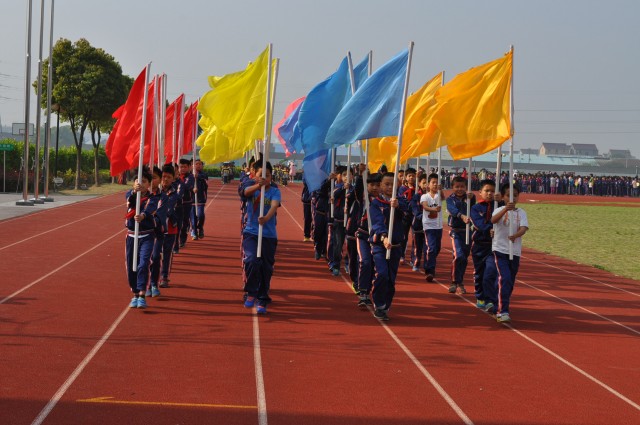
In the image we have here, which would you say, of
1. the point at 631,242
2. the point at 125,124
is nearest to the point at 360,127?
the point at 125,124

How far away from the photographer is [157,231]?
1093cm

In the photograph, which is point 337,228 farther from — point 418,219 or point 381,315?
point 381,315

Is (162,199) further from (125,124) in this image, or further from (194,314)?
(125,124)

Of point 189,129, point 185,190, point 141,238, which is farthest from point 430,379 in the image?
point 189,129

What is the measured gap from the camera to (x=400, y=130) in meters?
10.7

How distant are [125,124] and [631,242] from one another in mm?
16191

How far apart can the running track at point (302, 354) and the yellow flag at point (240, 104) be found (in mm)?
2156

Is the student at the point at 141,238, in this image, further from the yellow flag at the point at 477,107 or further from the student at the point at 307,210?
the student at the point at 307,210

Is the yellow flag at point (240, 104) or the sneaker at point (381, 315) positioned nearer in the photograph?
the sneaker at point (381, 315)

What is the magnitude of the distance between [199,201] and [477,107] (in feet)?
30.2

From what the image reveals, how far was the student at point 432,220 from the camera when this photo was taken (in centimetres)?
1392

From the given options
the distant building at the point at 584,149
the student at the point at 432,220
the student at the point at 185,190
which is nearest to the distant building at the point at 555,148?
the distant building at the point at 584,149

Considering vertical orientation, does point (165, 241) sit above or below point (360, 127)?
below

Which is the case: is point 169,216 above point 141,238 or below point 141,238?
above
